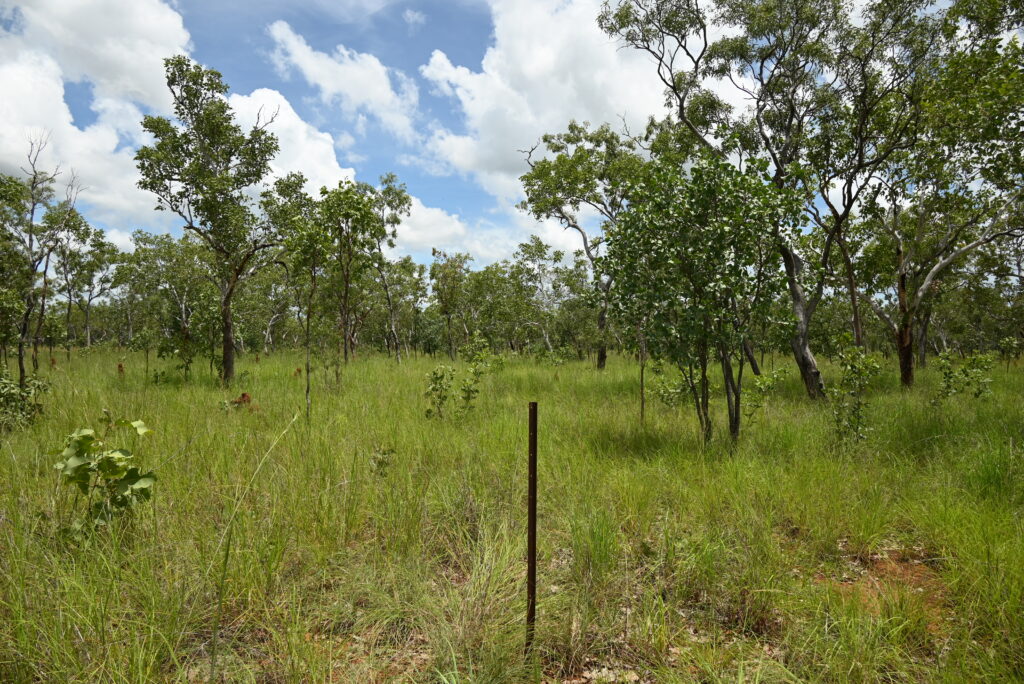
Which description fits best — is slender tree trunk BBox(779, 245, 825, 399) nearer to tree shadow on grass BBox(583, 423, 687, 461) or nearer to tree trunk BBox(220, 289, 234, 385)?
tree shadow on grass BBox(583, 423, 687, 461)

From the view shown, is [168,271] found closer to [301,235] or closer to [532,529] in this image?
[301,235]

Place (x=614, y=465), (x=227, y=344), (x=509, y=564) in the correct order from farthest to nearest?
(x=227, y=344)
(x=614, y=465)
(x=509, y=564)

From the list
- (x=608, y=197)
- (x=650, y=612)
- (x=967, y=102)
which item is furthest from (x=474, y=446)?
(x=608, y=197)

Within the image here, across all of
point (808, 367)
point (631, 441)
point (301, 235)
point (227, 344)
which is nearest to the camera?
point (631, 441)

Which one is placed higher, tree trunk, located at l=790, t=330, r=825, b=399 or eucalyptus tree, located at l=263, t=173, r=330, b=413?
eucalyptus tree, located at l=263, t=173, r=330, b=413

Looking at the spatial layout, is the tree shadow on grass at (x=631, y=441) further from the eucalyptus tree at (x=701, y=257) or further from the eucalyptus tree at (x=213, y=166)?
the eucalyptus tree at (x=213, y=166)

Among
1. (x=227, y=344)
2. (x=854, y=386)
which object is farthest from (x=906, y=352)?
(x=227, y=344)

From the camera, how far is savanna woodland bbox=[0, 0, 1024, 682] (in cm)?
243

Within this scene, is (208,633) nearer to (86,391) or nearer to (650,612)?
(650,612)

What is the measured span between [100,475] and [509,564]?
9.37ft

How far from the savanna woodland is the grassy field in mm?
26

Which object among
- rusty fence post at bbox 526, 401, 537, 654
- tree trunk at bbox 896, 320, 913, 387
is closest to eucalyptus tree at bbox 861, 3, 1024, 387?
tree trunk at bbox 896, 320, 913, 387

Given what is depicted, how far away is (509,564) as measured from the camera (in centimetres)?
313

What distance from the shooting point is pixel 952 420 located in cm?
707
